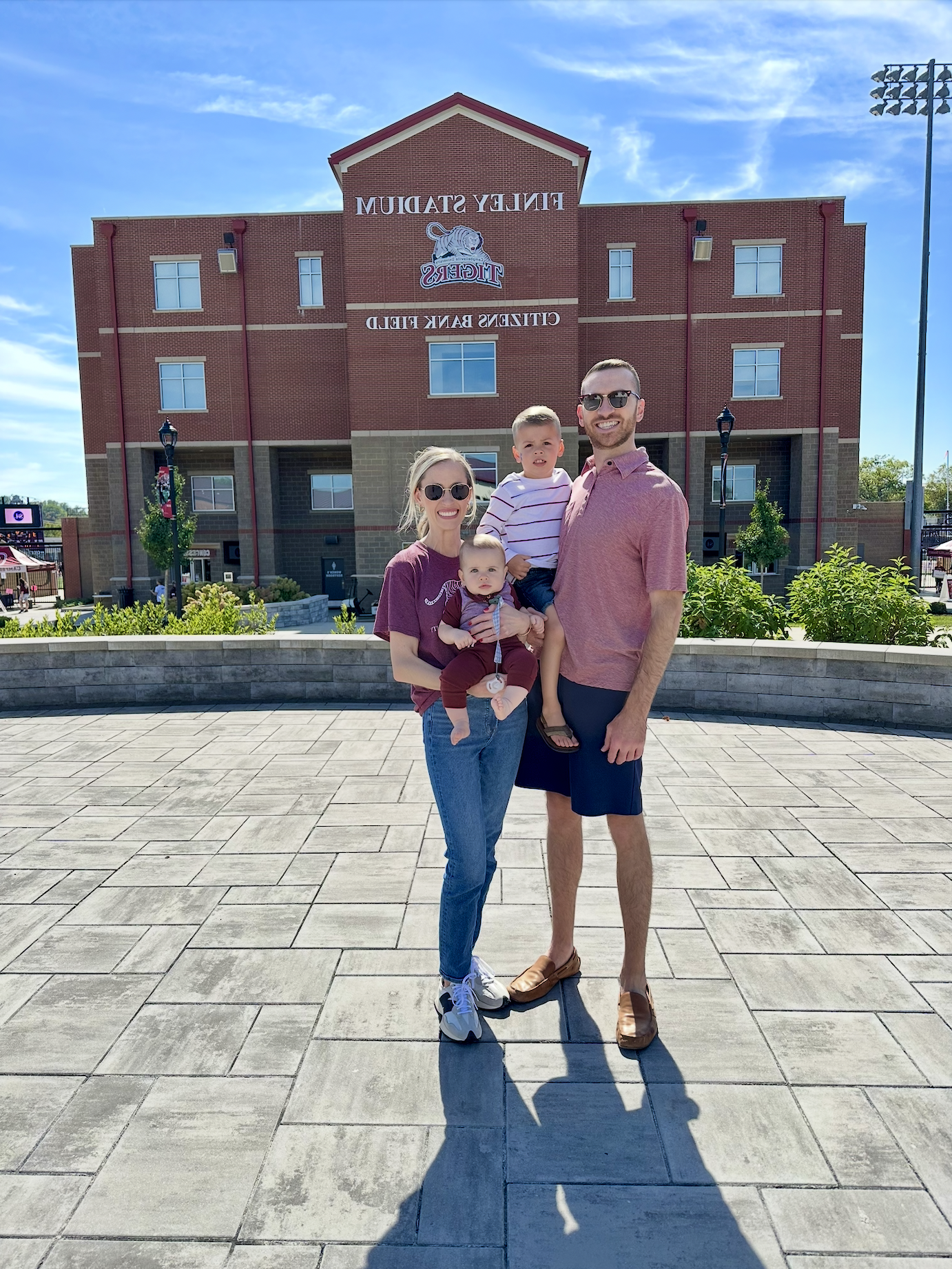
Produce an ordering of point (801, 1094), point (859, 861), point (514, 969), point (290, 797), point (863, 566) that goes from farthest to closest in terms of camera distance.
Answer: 1. point (863, 566)
2. point (290, 797)
3. point (859, 861)
4. point (514, 969)
5. point (801, 1094)

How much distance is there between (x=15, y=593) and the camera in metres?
35.4

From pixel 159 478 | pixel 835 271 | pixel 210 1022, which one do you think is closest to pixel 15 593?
pixel 159 478

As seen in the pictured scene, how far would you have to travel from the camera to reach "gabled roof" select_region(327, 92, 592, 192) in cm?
2481

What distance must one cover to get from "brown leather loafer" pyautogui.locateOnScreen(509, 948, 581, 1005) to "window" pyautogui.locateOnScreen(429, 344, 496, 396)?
2448cm

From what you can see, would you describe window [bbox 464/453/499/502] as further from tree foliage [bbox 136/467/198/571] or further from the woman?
the woman

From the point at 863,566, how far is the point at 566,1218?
8.21 metres

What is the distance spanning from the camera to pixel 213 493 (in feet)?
99.2

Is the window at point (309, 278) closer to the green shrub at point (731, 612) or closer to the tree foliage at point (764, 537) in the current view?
the tree foliage at point (764, 537)

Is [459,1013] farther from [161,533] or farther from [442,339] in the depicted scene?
[442,339]

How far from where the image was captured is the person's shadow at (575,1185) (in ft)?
7.18

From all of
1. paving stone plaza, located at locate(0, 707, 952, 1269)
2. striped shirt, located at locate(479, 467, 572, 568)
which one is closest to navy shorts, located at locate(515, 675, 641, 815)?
striped shirt, located at locate(479, 467, 572, 568)

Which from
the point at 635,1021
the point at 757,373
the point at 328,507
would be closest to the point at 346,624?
the point at 635,1021

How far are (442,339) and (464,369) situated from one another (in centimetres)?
113

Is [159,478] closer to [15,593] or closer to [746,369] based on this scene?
[15,593]
